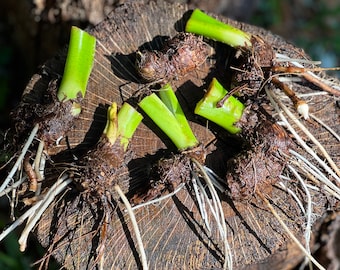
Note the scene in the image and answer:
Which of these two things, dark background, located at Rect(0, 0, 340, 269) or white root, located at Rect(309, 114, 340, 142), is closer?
white root, located at Rect(309, 114, 340, 142)

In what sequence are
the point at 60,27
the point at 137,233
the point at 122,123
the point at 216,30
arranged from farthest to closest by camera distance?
the point at 60,27 → the point at 216,30 → the point at 122,123 → the point at 137,233

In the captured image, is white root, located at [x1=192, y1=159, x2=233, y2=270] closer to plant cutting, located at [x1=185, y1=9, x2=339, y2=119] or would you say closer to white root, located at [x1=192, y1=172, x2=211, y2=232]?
white root, located at [x1=192, y1=172, x2=211, y2=232]

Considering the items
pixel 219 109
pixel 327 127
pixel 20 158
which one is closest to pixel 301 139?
pixel 327 127

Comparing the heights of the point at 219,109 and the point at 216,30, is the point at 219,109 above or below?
below

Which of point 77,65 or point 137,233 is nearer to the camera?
point 137,233

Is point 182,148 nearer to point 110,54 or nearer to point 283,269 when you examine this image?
point 110,54

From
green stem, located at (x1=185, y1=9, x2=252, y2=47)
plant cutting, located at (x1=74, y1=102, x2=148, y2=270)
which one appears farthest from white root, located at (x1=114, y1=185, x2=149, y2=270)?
green stem, located at (x1=185, y1=9, x2=252, y2=47)

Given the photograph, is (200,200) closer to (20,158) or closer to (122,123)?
(122,123)

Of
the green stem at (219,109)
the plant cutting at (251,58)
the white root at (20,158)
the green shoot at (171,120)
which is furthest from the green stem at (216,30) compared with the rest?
the white root at (20,158)
